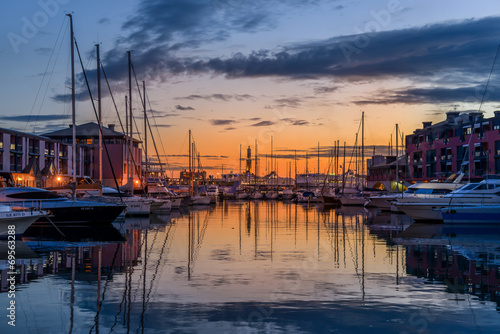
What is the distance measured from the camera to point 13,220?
26531mm

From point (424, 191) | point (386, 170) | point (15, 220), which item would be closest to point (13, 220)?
point (15, 220)

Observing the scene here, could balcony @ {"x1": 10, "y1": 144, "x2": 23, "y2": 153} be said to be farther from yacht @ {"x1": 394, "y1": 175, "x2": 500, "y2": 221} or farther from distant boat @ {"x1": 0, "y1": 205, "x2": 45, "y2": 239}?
distant boat @ {"x1": 0, "y1": 205, "x2": 45, "y2": 239}

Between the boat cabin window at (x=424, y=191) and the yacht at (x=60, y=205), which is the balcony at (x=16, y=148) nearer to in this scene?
the yacht at (x=60, y=205)

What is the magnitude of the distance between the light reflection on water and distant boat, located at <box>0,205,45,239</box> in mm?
1164

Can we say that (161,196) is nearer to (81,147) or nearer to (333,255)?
(81,147)

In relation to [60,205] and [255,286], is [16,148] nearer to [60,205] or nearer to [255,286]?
[60,205]

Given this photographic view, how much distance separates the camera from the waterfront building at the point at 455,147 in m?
86.4

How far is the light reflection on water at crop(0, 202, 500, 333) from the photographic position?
39.2 feet

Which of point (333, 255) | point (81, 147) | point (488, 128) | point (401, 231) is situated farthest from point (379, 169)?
point (333, 255)

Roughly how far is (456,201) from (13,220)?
100.0ft

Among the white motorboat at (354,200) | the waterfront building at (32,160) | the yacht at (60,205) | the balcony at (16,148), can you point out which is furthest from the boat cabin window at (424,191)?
the balcony at (16,148)

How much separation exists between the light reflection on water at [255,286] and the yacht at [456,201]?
13.4m

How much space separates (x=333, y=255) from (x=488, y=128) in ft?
243

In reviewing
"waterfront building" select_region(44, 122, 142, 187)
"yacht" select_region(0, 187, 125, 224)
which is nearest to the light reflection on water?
"yacht" select_region(0, 187, 125, 224)
